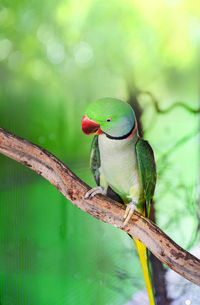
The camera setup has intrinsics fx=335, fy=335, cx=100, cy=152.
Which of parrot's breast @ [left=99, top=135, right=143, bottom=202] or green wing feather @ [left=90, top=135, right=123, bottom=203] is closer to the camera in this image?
parrot's breast @ [left=99, top=135, right=143, bottom=202]

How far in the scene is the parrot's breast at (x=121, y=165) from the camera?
1355 millimetres

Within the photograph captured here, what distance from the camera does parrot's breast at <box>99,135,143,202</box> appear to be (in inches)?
53.4

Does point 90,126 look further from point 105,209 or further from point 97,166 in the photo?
point 105,209

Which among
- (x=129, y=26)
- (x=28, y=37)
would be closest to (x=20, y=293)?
(x=28, y=37)

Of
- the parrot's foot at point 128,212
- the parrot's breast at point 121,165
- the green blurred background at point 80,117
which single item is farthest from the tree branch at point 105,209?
the green blurred background at point 80,117

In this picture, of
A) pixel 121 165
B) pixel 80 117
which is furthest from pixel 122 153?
pixel 80 117

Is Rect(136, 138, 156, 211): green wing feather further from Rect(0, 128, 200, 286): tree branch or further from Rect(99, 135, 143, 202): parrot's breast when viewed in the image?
Rect(0, 128, 200, 286): tree branch

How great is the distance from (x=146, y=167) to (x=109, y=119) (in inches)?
10.0

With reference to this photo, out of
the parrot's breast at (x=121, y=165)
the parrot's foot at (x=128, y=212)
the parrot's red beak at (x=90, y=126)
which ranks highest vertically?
the parrot's red beak at (x=90, y=126)

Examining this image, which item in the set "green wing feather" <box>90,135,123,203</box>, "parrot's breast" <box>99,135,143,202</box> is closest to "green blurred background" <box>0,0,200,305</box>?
"green wing feather" <box>90,135,123,203</box>

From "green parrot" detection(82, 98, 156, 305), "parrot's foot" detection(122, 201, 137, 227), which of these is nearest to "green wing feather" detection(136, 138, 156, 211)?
"green parrot" detection(82, 98, 156, 305)

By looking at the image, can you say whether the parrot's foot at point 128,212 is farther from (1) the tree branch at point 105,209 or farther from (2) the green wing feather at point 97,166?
(2) the green wing feather at point 97,166

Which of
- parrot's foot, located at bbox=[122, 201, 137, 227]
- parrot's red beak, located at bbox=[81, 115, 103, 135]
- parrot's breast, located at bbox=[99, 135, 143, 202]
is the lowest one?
parrot's foot, located at bbox=[122, 201, 137, 227]

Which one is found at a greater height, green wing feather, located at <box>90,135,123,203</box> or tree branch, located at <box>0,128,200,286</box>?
green wing feather, located at <box>90,135,123,203</box>
